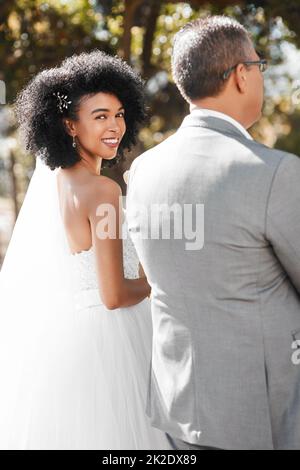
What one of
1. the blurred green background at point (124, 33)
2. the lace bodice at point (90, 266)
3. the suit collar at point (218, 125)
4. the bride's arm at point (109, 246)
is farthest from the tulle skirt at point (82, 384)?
the blurred green background at point (124, 33)

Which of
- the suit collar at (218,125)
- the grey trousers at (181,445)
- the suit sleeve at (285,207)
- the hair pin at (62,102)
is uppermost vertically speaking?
the hair pin at (62,102)

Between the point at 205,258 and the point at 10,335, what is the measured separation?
1616mm

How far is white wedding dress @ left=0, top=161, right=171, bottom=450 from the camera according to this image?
A: 10.4 ft

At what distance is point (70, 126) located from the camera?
3422mm

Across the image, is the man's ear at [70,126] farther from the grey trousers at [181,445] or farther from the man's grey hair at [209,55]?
the grey trousers at [181,445]

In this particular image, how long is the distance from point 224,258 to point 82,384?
1.33 metres

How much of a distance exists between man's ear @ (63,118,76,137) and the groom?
1.07 m

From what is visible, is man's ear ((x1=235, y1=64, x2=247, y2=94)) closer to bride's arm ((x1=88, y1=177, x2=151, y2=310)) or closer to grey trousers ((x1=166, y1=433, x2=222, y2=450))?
bride's arm ((x1=88, y1=177, x2=151, y2=310))

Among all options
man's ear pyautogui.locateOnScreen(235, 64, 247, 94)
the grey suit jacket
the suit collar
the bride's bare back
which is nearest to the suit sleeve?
the grey suit jacket

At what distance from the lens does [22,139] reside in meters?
3.71

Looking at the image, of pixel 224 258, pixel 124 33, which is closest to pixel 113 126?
pixel 224 258

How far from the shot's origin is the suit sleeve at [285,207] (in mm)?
2082

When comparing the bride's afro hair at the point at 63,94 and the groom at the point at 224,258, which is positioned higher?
the bride's afro hair at the point at 63,94

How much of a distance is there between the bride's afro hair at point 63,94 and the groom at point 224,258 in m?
1.03
